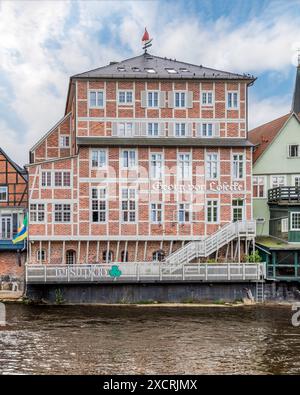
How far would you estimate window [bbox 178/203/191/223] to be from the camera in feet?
132

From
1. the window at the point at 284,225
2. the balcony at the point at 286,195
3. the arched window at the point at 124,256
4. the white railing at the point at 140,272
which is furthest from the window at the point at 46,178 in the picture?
the window at the point at 284,225

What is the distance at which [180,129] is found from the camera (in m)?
40.9

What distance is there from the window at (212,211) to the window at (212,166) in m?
1.75

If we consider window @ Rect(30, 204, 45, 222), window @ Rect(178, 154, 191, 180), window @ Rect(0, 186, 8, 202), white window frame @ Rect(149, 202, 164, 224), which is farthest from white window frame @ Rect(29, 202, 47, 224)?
window @ Rect(178, 154, 191, 180)

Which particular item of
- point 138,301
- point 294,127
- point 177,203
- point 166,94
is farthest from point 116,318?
point 294,127

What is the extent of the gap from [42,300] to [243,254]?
1376cm

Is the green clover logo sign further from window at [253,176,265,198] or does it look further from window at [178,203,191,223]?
window at [253,176,265,198]

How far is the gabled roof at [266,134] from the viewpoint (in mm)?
44219

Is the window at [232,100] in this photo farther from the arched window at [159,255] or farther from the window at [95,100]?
the arched window at [159,255]

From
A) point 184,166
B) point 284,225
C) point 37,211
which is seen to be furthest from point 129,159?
point 284,225

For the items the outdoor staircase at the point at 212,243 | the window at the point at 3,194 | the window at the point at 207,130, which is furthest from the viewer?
the window at the point at 3,194

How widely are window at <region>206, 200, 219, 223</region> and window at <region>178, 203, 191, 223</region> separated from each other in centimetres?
133

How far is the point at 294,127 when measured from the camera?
44031mm

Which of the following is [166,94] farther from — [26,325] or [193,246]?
[26,325]
